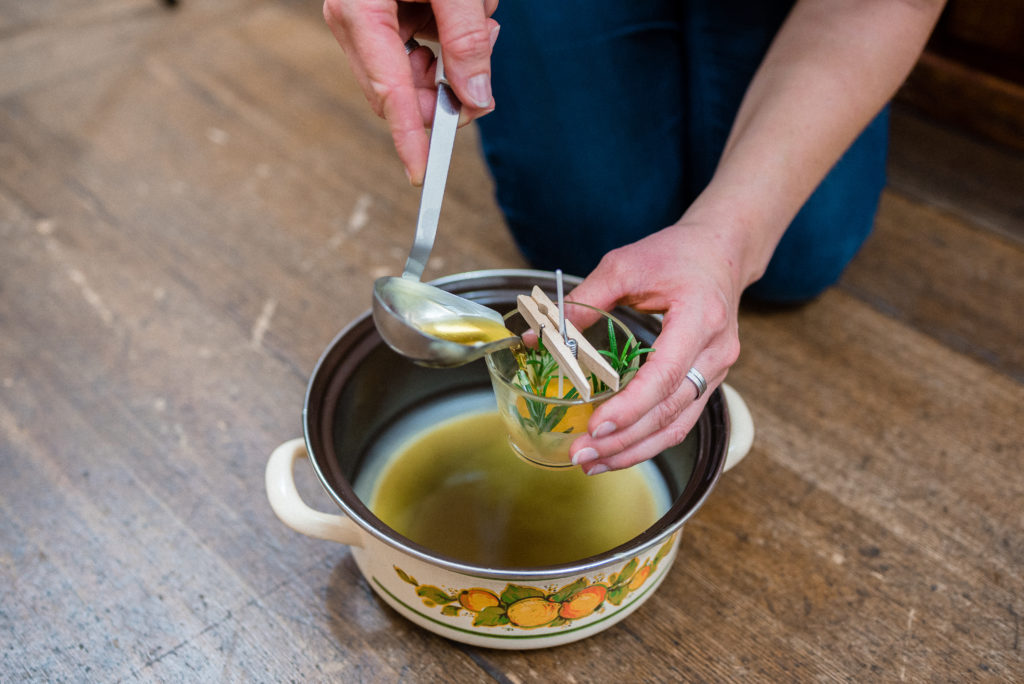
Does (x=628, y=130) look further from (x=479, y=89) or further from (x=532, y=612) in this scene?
(x=532, y=612)

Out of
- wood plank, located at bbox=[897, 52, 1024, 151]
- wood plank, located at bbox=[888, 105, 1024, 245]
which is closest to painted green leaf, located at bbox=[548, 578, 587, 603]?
wood plank, located at bbox=[888, 105, 1024, 245]

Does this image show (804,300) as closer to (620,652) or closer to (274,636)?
(620,652)

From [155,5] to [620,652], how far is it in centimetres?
122

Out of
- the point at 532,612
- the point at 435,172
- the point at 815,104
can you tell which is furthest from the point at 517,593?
the point at 815,104

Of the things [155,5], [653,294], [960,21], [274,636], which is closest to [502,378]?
[653,294]

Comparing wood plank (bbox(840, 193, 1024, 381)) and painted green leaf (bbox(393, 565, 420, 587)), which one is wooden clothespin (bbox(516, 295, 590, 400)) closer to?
painted green leaf (bbox(393, 565, 420, 587))

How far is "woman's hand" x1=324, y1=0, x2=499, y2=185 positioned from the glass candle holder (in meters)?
0.12

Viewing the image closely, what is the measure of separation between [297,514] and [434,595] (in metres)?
0.10

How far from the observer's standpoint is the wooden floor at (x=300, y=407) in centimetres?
58

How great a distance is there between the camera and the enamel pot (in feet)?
1.62

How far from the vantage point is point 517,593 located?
1.64ft

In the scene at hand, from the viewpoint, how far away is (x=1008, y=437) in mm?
716

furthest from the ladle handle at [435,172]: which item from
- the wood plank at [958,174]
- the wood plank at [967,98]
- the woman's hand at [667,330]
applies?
the wood plank at [967,98]

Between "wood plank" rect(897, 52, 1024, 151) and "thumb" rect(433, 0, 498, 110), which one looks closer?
"thumb" rect(433, 0, 498, 110)
